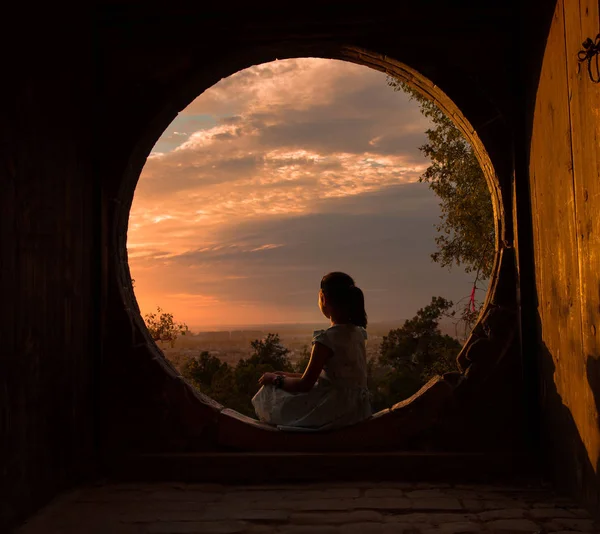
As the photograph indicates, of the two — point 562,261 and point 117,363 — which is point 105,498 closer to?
point 117,363

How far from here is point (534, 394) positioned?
11.3 feet

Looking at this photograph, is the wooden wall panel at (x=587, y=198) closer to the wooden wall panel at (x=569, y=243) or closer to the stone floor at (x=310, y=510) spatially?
the wooden wall panel at (x=569, y=243)

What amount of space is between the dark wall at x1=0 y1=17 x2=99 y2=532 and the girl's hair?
1.39m

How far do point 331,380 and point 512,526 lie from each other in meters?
1.36

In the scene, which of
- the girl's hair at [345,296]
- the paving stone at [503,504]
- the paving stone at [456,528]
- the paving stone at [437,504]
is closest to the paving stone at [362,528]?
the paving stone at [456,528]

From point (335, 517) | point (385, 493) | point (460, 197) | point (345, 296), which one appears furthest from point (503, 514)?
point (460, 197)

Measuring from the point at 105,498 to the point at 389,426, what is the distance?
155 centimetres

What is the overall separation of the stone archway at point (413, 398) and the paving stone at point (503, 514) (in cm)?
61

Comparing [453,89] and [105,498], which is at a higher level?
[453,89]

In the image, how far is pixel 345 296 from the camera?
12.6 ft

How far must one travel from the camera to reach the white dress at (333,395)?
3.64 m

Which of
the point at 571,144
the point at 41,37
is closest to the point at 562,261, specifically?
the point at 571,144

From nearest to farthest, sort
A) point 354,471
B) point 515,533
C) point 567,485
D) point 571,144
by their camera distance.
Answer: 1. point 515,533
2. point 571,144
3. point 567,485
4. point 354,471

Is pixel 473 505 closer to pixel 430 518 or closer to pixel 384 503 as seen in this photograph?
pixel 430 518
